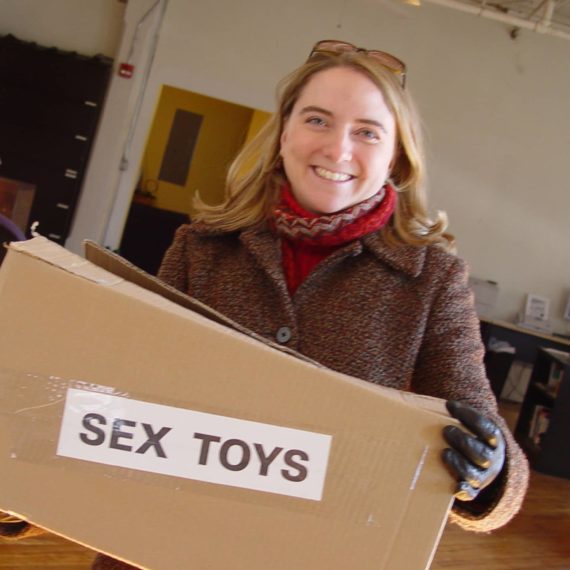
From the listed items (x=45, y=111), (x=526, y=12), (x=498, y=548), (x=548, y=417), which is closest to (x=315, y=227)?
(x=498, y=548)

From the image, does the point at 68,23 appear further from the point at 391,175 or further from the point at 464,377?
the point at 464,377

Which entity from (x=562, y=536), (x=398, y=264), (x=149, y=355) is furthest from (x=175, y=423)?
(x=562, y=536)

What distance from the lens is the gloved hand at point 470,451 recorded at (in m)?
0.69

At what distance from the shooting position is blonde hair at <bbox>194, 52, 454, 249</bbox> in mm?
1092

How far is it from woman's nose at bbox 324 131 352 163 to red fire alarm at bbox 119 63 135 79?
5.66 metres

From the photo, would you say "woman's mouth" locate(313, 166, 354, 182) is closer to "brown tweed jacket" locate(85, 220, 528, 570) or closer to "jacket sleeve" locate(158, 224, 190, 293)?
"brown tweed jacket" locate(85, 220, 528, 570)

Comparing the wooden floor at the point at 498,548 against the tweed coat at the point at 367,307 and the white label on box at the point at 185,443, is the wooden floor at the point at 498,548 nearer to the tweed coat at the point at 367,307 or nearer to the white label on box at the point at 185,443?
the tweed coat at the point at 367,307

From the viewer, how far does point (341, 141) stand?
1.04 metres

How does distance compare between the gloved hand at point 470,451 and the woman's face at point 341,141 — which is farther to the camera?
the woman's face at point 341,141

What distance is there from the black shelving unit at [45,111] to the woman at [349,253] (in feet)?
17.7

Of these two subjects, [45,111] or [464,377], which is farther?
[45,111]

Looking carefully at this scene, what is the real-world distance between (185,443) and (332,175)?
515mm

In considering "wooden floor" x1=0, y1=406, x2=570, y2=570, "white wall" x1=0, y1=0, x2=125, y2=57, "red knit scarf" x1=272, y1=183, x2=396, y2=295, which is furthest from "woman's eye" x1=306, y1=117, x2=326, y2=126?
"white wall" x1=0, y1=0, x2=125, y2=57

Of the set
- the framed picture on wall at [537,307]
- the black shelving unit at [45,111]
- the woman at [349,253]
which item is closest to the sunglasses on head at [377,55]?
the woman at [349,253]
